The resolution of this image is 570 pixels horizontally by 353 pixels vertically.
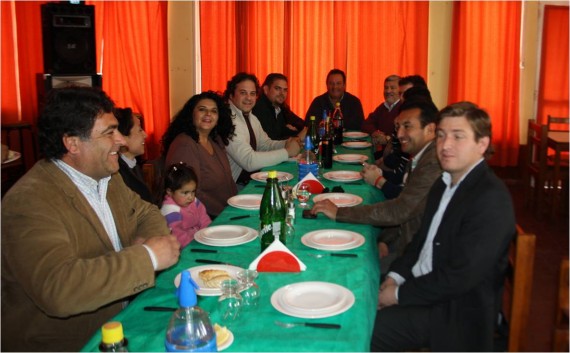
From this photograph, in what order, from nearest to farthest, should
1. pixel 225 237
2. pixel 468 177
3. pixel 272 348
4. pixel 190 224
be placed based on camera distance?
pixel 272 348, pixel 468 177, pixel 225 237, pixel 190 224

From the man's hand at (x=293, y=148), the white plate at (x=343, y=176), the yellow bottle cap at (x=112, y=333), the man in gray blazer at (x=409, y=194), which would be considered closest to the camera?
the yellow bottle cap at (x=112, y=333)

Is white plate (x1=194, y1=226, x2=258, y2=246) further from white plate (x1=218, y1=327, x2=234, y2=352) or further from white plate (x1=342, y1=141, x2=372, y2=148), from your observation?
white plate (x1=342, y1=141, x2=372, y2=148)

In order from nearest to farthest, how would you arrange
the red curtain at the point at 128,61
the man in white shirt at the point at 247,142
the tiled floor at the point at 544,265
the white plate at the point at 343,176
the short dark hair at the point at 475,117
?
the short dark hair at the point at 475,117
the tiled floor at the point at 544,265
the white plate at the point at 343,176
the man in white shirt at the point at 247,142
the red curtain at the point at 128,61

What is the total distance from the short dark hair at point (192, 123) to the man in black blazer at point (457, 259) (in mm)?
1723

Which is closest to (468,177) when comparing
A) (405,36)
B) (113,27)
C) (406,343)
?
(406,343)

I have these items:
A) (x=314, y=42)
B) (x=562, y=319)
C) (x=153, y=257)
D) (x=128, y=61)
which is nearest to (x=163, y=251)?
(x=153, y=257)

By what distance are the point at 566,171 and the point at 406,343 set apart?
3.87 metres

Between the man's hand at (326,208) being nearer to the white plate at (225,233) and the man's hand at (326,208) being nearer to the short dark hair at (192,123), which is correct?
the white plate at (225,233)

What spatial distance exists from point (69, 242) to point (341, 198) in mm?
1570

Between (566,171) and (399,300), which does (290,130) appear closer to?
(566,171)

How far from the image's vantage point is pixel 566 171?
5.34 metres

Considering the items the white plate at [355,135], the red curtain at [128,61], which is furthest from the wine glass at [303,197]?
the red curtain at [128,61]

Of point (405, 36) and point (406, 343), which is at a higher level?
point (405, 36)

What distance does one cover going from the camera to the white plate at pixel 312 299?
5.49ft
